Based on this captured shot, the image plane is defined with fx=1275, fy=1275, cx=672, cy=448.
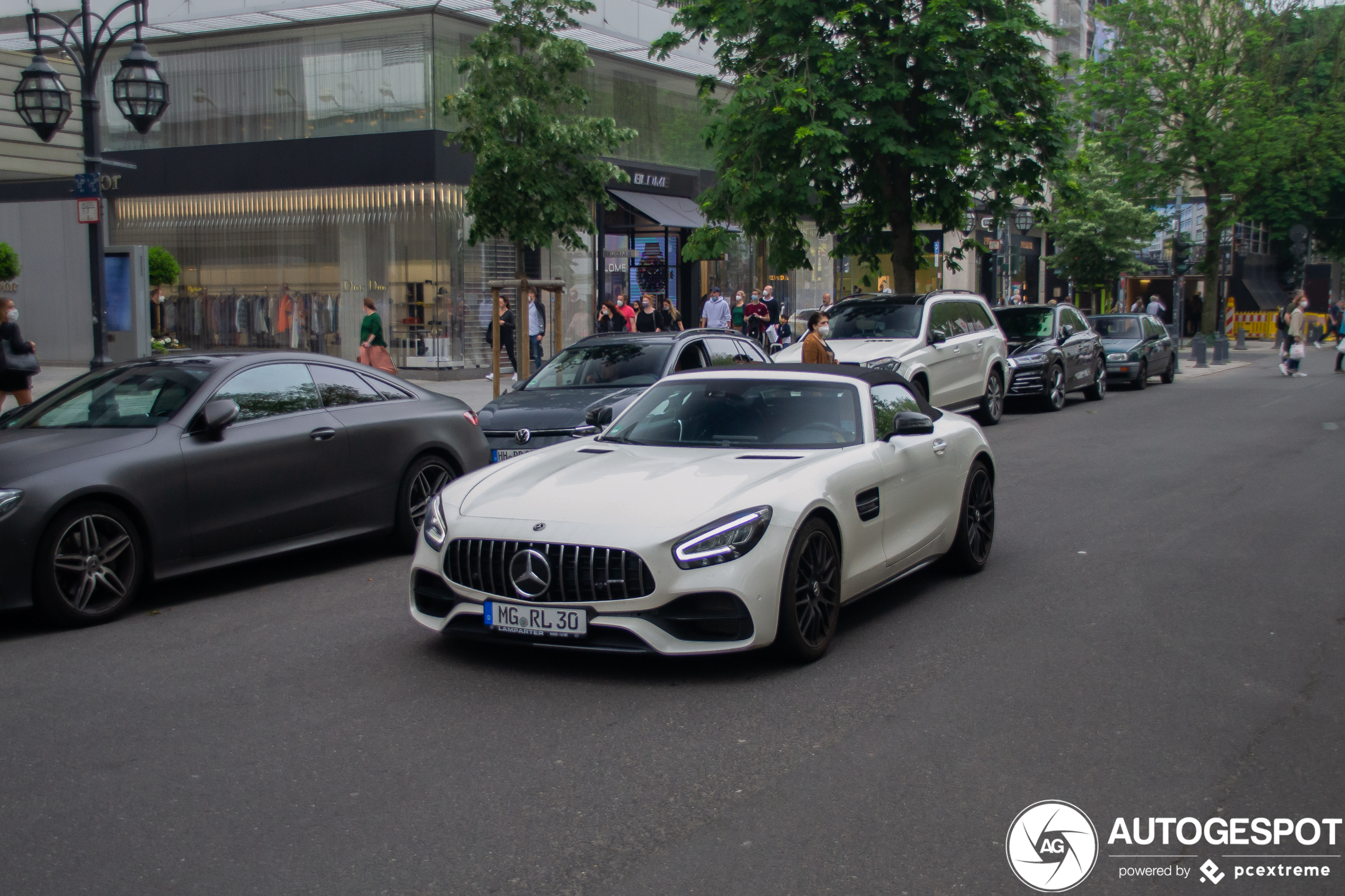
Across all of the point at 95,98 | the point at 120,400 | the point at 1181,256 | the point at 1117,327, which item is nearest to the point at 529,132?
the point at 95,98

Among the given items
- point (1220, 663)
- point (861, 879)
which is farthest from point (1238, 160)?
point (861, 879)

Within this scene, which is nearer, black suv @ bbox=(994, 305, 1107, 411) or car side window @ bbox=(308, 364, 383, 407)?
car side window @ bbox=(308, 364, 383, 407)

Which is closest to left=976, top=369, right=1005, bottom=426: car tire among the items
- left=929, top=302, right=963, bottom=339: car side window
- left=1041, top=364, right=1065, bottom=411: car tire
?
left=929, top=302, right=963, bottom=339: car side window

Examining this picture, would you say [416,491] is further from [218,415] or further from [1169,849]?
[1169,849]

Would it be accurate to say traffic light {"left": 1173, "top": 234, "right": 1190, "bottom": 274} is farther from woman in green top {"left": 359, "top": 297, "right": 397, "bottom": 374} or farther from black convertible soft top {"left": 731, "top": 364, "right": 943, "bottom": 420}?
black convertible soft top {"left": 731, "top": 364, "right": 943, "bottom": 420}

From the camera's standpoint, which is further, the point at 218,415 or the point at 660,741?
the point at 218,415

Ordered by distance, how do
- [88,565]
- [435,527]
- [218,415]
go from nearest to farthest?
1. [435,527]
2. [88,565]
3. [218,415]

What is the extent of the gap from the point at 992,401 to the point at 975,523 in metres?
11.1

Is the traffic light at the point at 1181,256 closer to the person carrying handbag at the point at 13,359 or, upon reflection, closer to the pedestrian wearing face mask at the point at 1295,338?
the pedestrian wearing face mask at the point at 1295,338

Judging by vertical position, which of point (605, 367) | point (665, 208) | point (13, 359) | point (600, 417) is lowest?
point (600, 417)

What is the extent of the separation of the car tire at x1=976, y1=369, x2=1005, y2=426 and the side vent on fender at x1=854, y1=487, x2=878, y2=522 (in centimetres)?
1232

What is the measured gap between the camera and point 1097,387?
907 inches

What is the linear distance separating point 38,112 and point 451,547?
13373 mm

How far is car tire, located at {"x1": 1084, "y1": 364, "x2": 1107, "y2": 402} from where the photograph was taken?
75.0ft
